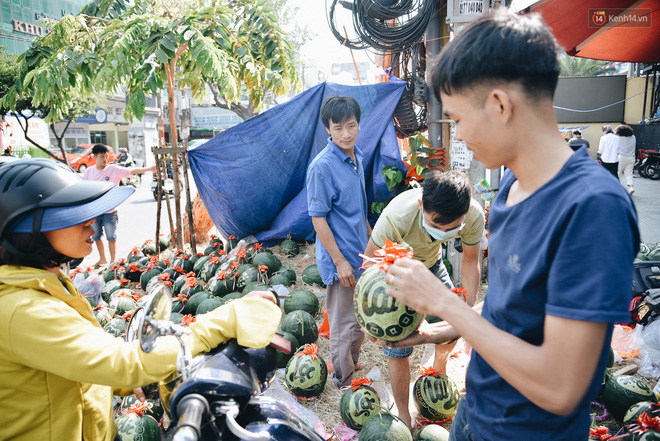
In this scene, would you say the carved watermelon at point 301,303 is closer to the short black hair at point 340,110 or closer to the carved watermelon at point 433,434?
the short black hair at point 340,110

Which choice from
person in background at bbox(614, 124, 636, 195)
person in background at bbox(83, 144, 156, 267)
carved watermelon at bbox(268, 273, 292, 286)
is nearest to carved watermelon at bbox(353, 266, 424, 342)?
carved watermelon at bbox(268, 273, 292, 286)

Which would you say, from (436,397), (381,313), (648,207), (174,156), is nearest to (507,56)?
(381,313)

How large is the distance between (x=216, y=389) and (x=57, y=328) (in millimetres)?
603

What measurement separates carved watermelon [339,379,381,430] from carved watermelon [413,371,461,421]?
33cm

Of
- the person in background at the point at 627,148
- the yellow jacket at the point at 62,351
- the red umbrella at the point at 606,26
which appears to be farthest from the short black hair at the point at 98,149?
the person in background at the point at 627,148

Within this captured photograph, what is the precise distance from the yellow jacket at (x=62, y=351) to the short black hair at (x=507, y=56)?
1107 mm

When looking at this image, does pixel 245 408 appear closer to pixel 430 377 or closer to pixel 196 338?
pixel 196 338

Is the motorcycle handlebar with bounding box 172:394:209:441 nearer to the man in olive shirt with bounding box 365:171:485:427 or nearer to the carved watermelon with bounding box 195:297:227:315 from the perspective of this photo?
the man in olive shirt with bounding box 365:171:485:427

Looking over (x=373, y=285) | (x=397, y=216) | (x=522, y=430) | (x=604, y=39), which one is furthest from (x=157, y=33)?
(x=604, y=39)

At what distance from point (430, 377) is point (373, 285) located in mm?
1366

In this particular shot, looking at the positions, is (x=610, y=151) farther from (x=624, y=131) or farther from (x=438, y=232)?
(x=438, y=232)

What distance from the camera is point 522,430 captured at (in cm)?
138

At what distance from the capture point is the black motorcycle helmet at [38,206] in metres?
1.68

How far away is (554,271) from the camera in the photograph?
1121mm
